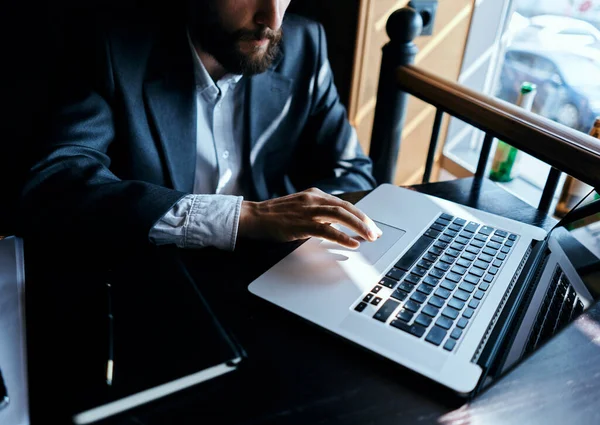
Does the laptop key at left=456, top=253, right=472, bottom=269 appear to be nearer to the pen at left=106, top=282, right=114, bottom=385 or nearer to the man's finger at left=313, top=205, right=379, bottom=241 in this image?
the man's finger at left=313, top=205, right=379, bottom=241

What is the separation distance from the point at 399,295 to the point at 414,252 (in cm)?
12

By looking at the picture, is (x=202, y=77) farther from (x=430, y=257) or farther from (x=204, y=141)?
(x=430, y=257)

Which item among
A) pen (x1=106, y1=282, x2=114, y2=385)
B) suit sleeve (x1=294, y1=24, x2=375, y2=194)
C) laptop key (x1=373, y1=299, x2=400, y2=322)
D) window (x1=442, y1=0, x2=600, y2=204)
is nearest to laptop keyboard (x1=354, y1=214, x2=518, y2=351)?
laptop key (x1=373, y1=299, x2=400, y2=322)

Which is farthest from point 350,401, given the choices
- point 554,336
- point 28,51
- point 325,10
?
point 325,10

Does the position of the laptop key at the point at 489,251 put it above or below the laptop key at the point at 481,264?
below

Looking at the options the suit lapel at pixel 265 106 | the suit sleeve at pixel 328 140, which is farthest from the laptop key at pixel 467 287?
the suit lapel at pixel 265 106

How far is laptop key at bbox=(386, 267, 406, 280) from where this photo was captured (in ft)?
2.04

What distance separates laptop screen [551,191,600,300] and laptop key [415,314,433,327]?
0.79ft

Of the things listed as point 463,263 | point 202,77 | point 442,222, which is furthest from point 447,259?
point 202,77

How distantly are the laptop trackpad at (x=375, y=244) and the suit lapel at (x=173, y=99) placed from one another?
412 millimetres

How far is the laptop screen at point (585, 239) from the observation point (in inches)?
24.9

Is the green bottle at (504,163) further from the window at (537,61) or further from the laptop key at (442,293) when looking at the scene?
the laptop key at (442,293)

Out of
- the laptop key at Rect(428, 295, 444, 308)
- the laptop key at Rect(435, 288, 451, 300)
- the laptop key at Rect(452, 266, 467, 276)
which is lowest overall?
the laptop key at Rect(452, 266, 467, 276)

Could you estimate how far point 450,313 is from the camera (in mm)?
562
